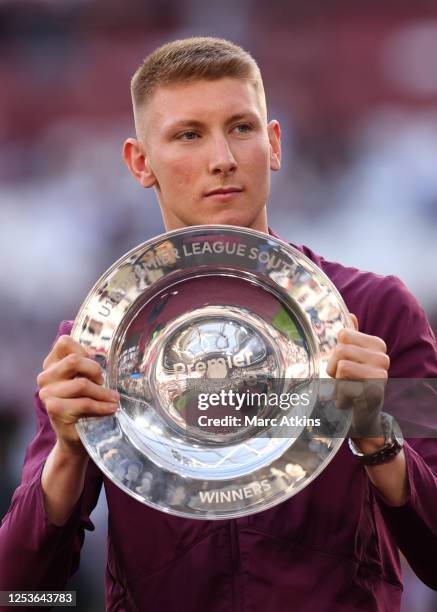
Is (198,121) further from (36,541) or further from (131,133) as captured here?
(131,133)

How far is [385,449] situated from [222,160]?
0.55 meters

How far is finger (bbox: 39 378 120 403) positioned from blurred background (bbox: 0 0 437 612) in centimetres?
293

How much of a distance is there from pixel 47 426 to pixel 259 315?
1.48 feet

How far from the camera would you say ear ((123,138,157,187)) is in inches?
77.8

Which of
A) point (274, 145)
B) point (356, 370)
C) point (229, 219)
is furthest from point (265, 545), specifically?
point (274, 145)

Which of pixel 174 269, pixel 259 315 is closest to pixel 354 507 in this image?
pixel 259 315

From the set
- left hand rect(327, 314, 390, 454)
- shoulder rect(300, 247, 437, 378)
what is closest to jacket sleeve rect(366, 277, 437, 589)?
shoulder rect(300, 247, 437, 378)

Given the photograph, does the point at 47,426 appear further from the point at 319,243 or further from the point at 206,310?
the point at 319,243

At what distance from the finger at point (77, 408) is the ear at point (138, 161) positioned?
0.66 metres

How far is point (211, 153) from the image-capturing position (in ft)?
5.75

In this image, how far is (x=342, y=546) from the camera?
1646 mm

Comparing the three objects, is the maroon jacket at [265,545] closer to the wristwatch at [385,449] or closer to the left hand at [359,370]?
the wristwatch at [385,449]

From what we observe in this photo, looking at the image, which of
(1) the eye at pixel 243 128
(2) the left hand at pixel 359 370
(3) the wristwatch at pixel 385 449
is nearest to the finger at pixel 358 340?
(2) the left hand at pixel 359 370

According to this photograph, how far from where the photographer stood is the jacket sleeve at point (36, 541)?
1.61 m
